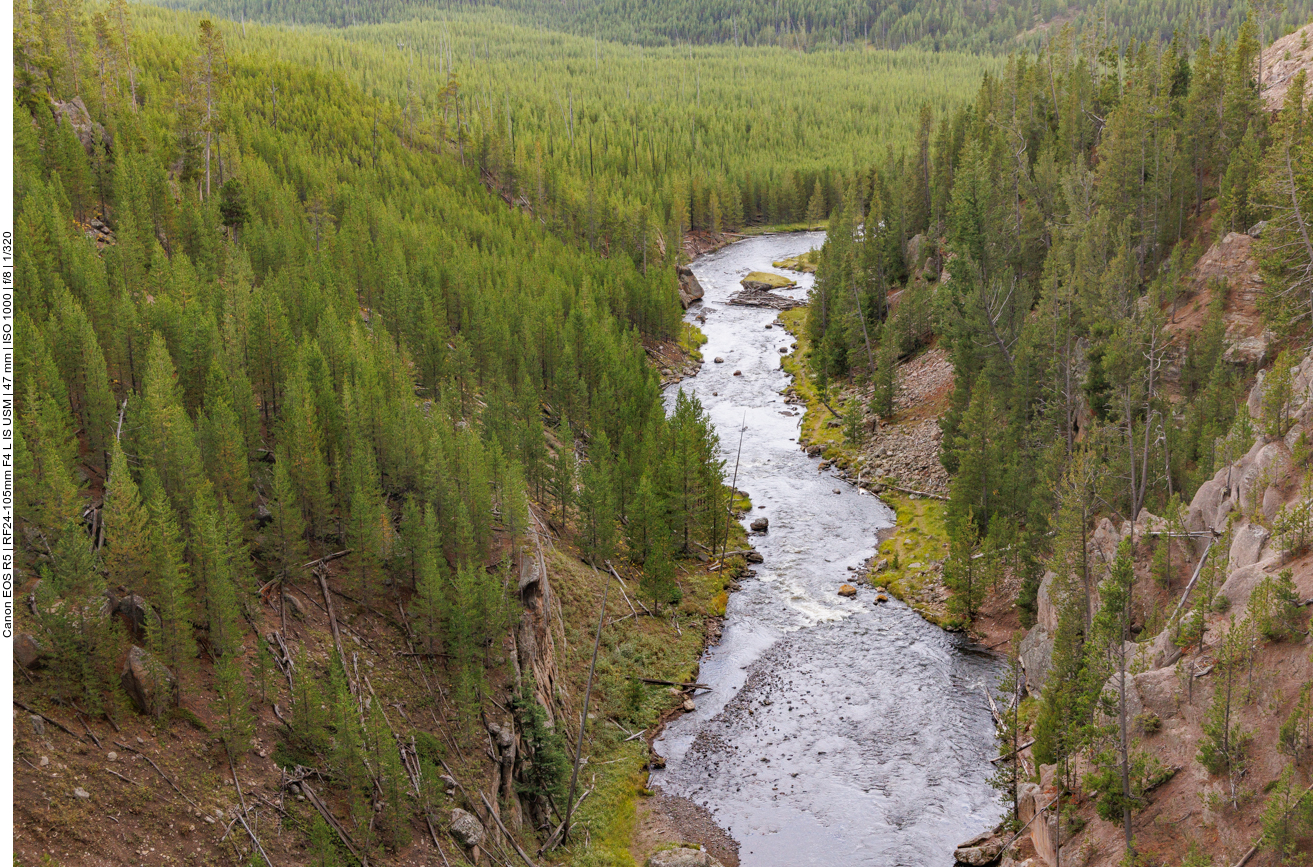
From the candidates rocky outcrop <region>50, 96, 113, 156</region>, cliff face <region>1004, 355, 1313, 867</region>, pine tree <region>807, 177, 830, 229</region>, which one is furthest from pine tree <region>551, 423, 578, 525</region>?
pine tree <region>807, 177, 830, 229</region>

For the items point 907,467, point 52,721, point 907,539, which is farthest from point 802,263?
point 52,721

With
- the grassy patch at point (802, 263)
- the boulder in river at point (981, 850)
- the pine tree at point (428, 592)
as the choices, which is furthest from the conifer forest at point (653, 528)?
the grassy patch at point (802, 263)

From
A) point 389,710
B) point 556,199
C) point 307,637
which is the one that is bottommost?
point 389,710

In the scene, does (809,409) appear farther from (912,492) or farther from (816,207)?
(816,207)

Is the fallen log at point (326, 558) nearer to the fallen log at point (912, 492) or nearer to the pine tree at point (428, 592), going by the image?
the pine tree at point (428, 592)

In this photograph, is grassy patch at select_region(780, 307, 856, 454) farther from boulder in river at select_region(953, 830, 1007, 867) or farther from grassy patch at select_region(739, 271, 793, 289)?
boulder in river at select_region(953, 830, 1007, 867)

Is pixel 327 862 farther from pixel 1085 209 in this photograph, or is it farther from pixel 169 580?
pixel 1085 209

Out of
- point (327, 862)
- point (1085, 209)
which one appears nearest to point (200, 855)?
point (327, 862)
